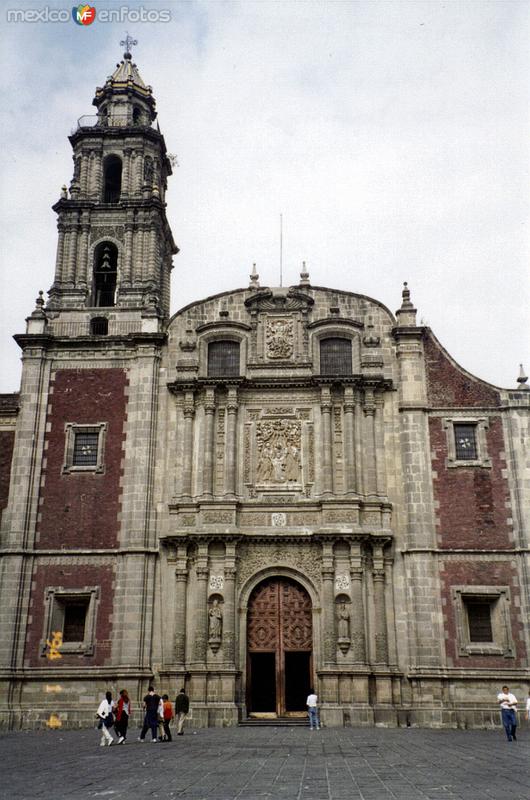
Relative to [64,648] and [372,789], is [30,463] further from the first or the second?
[372,789]

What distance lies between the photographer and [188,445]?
31.4m

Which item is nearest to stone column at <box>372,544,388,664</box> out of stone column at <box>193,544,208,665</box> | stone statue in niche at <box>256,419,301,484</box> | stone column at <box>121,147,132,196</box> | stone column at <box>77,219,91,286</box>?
stone statue in niche at <box>256,419,301,484</box>

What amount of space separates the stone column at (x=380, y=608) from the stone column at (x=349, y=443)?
2.46m

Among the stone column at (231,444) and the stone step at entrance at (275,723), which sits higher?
the stone column at (231,444)

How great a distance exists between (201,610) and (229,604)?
3.32 ft

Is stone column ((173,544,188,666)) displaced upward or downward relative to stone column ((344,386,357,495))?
downward

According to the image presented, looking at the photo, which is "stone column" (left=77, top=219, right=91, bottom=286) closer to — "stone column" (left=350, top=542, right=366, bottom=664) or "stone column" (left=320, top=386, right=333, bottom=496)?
"stone column" (left=320, top=386, right=333, bottom=496)

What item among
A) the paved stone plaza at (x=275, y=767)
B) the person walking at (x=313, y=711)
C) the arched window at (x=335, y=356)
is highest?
the arched window at (x=335, y=356)

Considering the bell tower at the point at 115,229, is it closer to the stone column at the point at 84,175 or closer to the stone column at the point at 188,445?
the stone column at the point at 84,175

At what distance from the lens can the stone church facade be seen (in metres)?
28.3

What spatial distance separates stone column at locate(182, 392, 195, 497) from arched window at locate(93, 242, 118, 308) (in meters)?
8.31

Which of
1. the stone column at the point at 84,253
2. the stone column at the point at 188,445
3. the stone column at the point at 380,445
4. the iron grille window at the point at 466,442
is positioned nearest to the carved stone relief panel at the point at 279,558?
the stone column at the point at 188,445

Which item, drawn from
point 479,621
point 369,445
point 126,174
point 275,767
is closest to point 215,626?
point 369,445

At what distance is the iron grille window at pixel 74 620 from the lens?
29.6m
